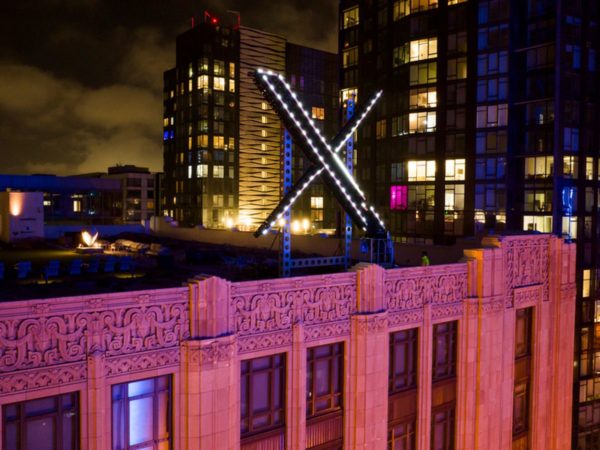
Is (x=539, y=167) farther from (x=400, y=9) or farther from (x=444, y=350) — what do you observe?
(x=444, y=350)

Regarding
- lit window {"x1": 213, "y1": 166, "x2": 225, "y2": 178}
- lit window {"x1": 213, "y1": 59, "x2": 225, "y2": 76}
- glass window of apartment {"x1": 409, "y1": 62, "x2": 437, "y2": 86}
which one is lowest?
lit window {"x1": 213, "y1": 166, "x2": 225, "y2": 178}

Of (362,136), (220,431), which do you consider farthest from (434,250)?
(362,136)

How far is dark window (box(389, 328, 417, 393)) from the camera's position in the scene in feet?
66.9

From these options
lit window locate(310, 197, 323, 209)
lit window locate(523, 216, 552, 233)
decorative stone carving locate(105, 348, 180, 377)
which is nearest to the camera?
decorative stone carving locate(105, 348, 180, 377)

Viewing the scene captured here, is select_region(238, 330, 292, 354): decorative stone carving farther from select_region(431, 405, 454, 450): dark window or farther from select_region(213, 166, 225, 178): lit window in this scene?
select_region(213, 166, 225, 178): lit window

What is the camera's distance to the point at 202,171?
351 ft

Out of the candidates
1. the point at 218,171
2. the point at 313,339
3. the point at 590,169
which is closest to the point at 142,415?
the point at 313,339

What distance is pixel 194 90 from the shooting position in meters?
108

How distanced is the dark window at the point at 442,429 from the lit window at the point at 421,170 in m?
51.2

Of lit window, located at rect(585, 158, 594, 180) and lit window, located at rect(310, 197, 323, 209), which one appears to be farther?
lit window, located at rect(310, 197, 323, 209)

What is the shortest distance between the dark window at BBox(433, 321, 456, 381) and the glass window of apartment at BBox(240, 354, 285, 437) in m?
7.69

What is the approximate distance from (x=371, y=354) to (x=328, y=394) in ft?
7.00

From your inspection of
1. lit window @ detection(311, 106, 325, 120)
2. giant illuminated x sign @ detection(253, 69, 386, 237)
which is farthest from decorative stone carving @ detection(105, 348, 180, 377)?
lit window @ detection(311, 106, 325, 120)

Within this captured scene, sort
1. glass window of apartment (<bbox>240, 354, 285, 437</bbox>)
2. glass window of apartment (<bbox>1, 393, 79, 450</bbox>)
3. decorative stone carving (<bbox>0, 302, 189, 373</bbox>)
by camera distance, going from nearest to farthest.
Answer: decorative stone carving (<bbox>0, 302, 189, 373</bbox>) → glass window of apartment (<bbox>1, 393, 79, 450</bbox>) → glass window of apartment (<bbox>240, 354, 285, 437</bbox>)
